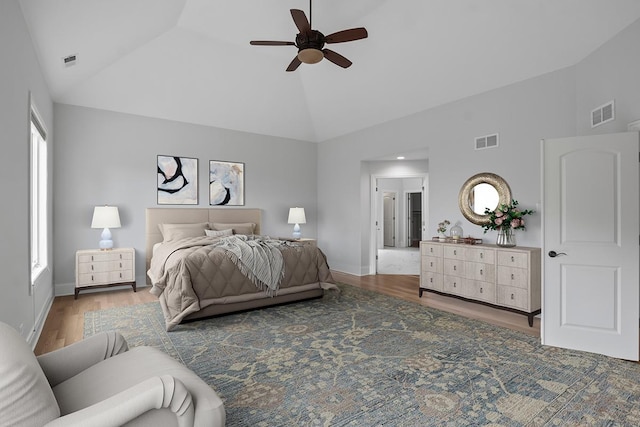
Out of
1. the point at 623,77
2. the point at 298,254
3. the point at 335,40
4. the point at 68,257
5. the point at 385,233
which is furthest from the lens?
the point at 385,233

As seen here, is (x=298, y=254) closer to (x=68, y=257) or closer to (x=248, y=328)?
(x=248, y=328)

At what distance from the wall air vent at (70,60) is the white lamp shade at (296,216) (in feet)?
13.5

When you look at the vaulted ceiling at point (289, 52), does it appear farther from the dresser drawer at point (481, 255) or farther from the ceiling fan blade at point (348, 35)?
the dresser drawer at point (481, 255)

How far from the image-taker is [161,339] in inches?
133

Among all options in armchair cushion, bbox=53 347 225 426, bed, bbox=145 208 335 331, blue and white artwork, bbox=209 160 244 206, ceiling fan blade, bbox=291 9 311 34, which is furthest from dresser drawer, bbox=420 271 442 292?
armchair cushion, bbox=53 347 225 426

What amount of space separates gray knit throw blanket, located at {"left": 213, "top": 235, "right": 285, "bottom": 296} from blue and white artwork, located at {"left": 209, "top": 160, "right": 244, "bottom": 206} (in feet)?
6.93

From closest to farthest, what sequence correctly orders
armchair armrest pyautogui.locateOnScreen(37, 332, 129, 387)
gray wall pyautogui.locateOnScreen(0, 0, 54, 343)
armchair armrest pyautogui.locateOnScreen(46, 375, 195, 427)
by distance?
armchair armrest pyautogui.locateOnScreen(46, 375, 195, 427) → armchair armrest pyautogui.locateOnScreen(37, 332, 129, 387) → gray wall pyautogui.locateOnScreen(0, 0, 54, 343)

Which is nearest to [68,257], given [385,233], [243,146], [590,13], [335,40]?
[243,146]

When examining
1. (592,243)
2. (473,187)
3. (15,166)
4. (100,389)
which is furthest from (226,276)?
(592,243)

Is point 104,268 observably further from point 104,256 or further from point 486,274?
point 486,274

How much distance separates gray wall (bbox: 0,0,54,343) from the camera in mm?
2402

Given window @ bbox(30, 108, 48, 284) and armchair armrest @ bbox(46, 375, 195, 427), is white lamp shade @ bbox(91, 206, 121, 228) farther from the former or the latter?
armchair armrest @ bbox(46, 375, 195, 427)

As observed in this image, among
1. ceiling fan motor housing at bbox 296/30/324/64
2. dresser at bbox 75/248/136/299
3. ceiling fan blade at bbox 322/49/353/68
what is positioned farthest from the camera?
dresser at bbox 75/248/136/299

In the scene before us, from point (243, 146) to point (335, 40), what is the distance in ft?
12.3
